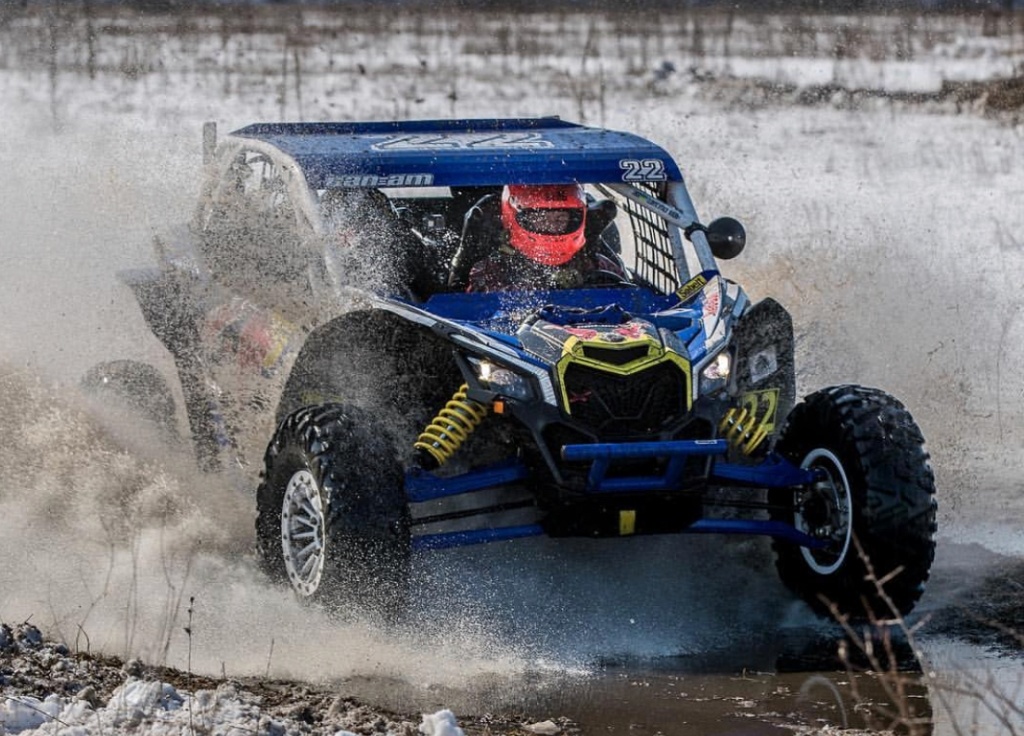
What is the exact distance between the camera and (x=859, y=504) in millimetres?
7656

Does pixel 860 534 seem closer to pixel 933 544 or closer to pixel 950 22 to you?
pixel 933 544

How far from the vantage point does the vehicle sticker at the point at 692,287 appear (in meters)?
8.60

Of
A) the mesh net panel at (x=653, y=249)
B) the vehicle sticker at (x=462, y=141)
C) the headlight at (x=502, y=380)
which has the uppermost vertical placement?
the vehicle sticker at (x=462, y=141)

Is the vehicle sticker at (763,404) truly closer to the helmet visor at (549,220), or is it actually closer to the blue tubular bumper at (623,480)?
the blue tubular bumper at (623,480)

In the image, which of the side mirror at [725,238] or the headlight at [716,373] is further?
the side mirror at [725,238]

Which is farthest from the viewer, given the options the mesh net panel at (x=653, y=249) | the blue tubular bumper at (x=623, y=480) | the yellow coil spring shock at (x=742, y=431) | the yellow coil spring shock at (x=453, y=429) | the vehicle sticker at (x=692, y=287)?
the mesh net panel at (x=653, y=249)

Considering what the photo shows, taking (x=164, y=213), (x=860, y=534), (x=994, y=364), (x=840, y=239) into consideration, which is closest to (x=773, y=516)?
(x=860, y=534)

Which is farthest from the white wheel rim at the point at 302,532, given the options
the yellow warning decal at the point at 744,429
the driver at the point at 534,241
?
the yellow warning decal at the point at 744,429

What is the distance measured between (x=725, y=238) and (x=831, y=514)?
160 cm

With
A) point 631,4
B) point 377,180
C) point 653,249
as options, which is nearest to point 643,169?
point 653,249

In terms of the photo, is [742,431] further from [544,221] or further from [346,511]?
[346,511]

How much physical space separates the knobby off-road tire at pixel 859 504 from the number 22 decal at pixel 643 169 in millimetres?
1516

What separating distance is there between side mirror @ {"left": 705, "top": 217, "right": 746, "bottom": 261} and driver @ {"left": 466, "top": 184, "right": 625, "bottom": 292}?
0.60 m

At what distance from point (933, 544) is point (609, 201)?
2.74 metres
